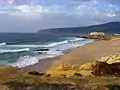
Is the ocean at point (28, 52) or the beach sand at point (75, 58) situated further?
Answer: the ocean at point (28, 52)

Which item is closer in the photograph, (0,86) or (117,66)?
(0,86)

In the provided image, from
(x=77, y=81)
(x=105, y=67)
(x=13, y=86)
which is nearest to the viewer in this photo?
(x=13, y=86)

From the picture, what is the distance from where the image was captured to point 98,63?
823 inches

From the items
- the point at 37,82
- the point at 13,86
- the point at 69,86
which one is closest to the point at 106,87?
the point at 69,86

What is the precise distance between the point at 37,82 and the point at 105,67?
8.48m

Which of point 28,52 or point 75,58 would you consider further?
point 28,52

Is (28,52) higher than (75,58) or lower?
lower

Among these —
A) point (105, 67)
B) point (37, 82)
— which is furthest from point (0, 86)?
point (105, 67)

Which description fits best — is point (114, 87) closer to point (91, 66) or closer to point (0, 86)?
point (0, 86)

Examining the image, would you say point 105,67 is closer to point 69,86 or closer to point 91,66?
point 91,66

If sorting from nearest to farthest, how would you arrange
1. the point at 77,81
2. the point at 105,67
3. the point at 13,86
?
the point at 13,86, the point at 77,81, the point at 105,67

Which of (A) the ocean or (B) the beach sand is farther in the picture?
(A) the ocean

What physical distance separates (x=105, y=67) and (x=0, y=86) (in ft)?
31.3

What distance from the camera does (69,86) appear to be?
38.7ft
